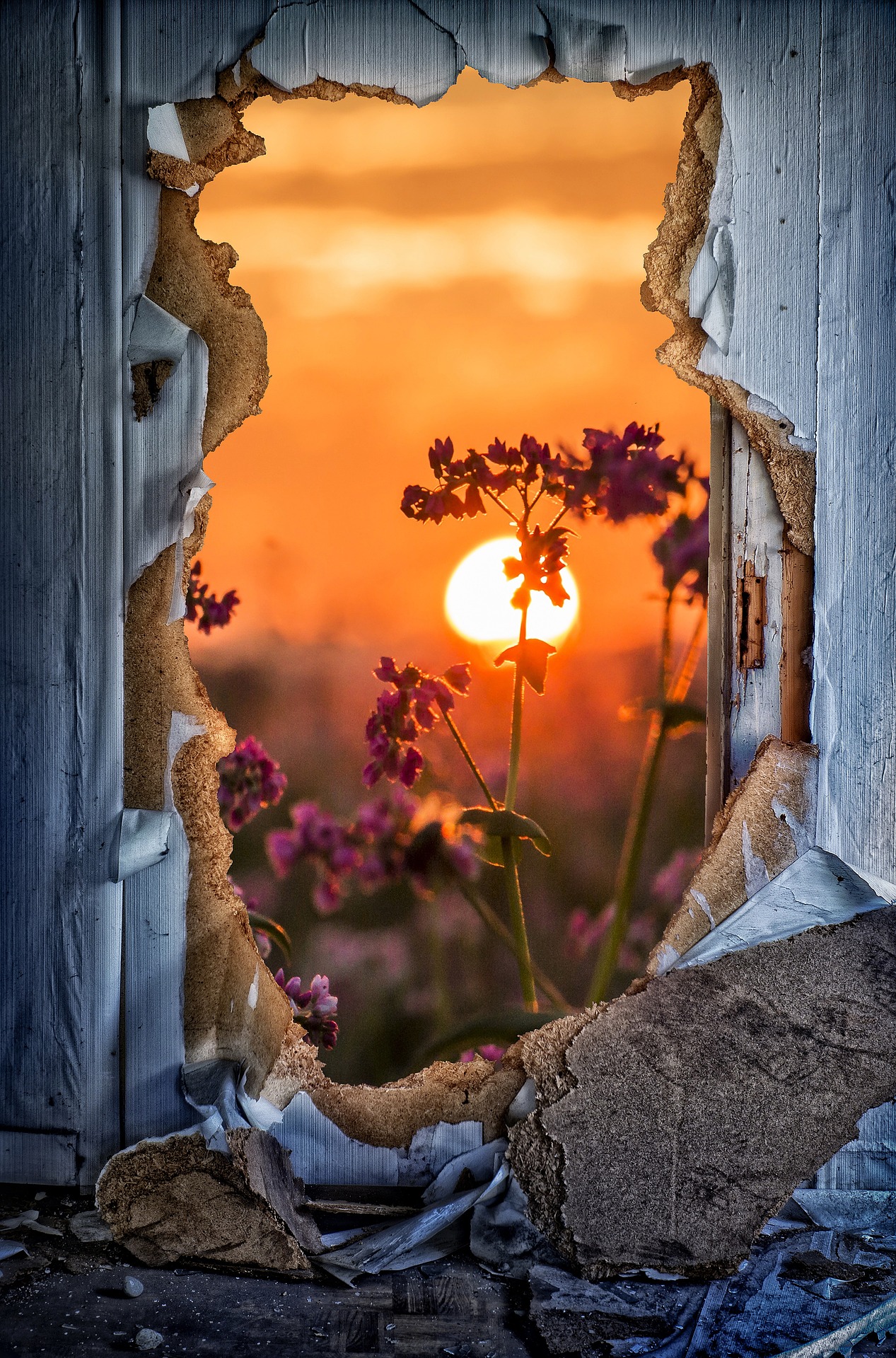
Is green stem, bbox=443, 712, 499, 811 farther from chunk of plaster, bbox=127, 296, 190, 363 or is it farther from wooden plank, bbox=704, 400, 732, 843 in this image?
chunk of plaster, bbox=127, 296, 190, 363

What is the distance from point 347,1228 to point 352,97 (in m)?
2.11

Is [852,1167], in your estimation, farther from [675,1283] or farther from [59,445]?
[59,445]

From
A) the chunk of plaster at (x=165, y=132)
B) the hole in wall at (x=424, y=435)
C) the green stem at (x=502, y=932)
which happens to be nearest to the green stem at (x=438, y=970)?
the hole in wall at (x=424, y=435)

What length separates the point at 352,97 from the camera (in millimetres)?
1884

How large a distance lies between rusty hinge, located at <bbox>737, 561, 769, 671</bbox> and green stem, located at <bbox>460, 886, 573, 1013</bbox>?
2.49 ft

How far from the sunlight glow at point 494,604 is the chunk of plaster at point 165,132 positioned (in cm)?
89

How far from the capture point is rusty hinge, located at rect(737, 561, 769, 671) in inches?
62.4

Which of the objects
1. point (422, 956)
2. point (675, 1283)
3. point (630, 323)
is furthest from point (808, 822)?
point (630, 323)

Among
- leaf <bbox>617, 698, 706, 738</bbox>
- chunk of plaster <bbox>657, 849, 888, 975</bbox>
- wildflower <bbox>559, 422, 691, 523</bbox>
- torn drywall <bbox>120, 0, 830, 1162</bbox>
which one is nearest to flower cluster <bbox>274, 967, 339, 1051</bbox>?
torn drywall <bbox>120, 0, 830, 1162</bbox>

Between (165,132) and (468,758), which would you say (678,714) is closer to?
(468,758)

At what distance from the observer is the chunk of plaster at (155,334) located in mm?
1527

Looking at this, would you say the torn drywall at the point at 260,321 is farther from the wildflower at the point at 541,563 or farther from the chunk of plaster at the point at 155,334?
the wildflower at the point at 541,563

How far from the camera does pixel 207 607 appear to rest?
6.34 feet

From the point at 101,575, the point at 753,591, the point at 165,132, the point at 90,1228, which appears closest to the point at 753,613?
the point at 753,591
